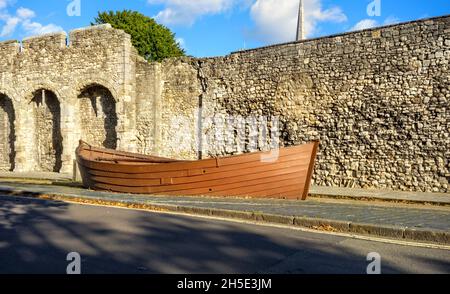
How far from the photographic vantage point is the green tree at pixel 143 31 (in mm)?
35781

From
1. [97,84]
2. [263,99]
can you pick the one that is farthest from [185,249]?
[97,84]

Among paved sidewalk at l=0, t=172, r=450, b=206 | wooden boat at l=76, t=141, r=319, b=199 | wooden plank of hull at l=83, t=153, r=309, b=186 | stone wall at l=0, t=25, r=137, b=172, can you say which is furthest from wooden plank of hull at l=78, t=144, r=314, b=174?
stone wall at l=0, t=25, r=137, b=172

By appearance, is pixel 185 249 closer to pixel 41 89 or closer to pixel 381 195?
pixel 381 195

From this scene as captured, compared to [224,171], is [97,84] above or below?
above

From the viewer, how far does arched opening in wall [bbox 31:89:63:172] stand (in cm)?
2242

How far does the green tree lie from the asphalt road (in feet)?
98.0

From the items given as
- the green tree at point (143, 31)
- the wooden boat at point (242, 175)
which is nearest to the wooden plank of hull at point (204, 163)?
the wooden boat at point (242, 175)

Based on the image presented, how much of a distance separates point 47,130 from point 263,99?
38.8ft

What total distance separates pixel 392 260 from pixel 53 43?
2073 centimetres

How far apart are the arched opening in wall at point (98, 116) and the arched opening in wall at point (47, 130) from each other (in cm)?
141

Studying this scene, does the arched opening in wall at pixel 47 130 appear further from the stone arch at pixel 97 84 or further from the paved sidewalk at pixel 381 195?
→ the paved sidewalk at pixel 381 195

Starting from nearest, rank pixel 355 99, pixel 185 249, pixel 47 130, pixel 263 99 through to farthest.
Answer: pixel 185 249, pixel 355 99, pixel 263 99, pixel 47 130

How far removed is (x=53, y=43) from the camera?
21.9m

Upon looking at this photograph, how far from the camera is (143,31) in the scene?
36.2 metres
